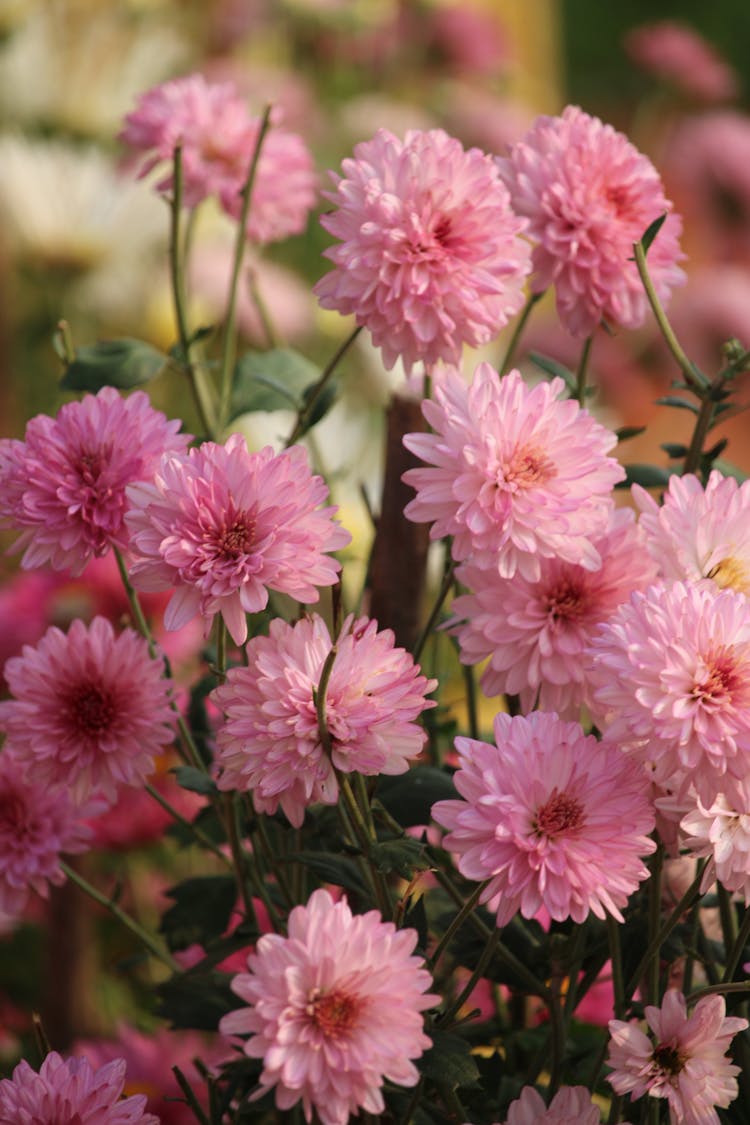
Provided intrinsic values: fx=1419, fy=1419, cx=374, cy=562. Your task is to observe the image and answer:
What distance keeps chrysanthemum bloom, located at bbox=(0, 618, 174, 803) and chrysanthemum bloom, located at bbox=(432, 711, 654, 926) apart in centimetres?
9

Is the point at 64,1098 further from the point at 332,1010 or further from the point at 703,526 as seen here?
the point at 703,526

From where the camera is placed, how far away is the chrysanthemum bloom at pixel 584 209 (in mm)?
369

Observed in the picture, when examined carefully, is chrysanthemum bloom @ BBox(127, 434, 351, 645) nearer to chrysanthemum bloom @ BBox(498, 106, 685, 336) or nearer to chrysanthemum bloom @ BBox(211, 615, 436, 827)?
chrysanthemum bloom @ BBox(211, 615, 436, 827)

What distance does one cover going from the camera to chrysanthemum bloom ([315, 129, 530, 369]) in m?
0.33

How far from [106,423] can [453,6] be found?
3.23 feet

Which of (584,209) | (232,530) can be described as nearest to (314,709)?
(232,530)

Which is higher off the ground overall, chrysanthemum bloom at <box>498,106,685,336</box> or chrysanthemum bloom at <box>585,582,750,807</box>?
chrysanthemum bloom at <box>498,106,685,336</box>

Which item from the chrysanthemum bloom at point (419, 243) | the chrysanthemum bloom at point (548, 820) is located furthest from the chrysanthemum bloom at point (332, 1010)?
the chrysanthemum bloom at point (419, 243)

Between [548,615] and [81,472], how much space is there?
0.37 feet

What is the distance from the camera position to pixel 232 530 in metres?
0.30

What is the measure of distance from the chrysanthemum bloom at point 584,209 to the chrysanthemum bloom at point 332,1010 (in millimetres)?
184

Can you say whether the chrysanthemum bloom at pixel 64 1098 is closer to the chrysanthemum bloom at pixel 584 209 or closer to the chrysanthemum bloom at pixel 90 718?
the chrysanthemum bloom at pixel 90 718

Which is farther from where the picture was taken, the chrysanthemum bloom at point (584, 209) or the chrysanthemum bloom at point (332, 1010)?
the chrysanthemum bloom at point (584, 209)

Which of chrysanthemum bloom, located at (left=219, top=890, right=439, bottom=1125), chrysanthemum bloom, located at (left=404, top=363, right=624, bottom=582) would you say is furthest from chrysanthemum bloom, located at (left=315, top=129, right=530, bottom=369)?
chrysanthemum bloom, located at (left=219, top=890, right=439, bottom=1125)
